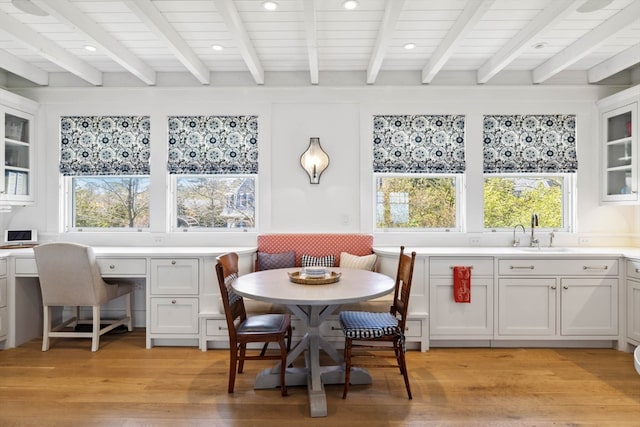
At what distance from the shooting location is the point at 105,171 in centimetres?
421

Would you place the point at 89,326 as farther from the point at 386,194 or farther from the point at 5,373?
the point at 386,194

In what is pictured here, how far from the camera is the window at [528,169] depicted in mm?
4148

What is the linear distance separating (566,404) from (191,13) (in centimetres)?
386

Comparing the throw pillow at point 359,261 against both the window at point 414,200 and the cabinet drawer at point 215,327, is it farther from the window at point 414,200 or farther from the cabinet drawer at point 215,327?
the cabinet drawer at point 215,327

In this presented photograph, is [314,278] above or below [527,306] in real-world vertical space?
above

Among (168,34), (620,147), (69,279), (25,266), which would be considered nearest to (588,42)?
(620,147)

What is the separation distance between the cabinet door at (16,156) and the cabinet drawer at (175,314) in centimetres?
189

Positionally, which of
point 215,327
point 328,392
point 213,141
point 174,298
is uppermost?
point 213,141

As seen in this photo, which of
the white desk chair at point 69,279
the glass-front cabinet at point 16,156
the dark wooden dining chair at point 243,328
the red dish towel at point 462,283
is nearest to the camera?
the dark wooden dining chair at point 243,328

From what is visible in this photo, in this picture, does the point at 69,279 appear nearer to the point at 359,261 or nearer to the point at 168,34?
the point at 168,34

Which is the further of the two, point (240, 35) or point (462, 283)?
point (462, 283)

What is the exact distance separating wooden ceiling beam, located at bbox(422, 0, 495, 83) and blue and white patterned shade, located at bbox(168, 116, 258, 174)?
189 centimetres

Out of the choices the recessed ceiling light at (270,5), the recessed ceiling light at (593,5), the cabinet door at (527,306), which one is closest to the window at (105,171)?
the recessed ceiling light at (270,5)

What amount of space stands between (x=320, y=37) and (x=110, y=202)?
2.92 meters
